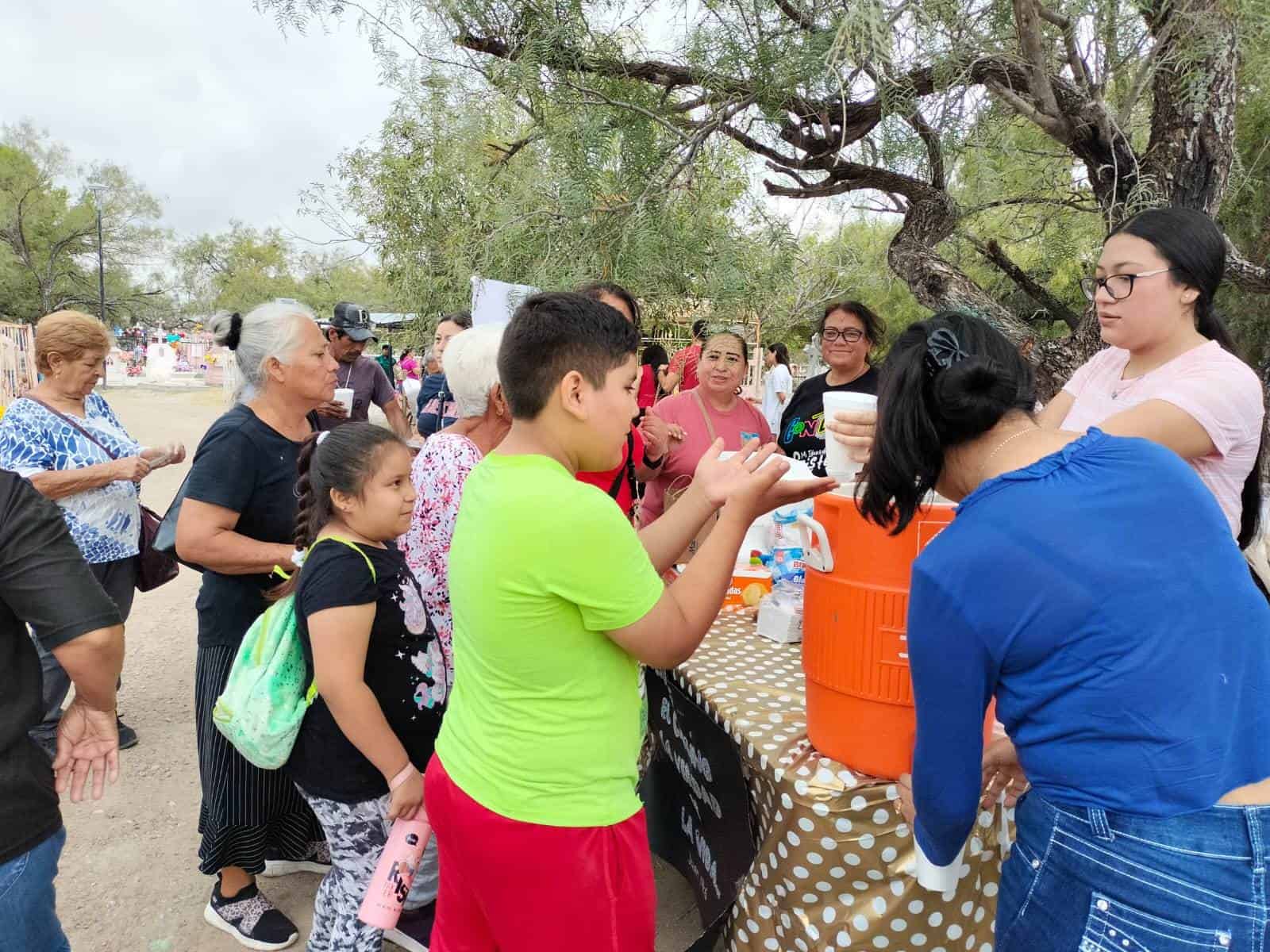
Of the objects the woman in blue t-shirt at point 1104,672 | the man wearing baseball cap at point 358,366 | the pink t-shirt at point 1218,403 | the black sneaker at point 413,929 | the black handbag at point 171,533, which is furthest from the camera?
the man wearing baseball cap at point 358,366

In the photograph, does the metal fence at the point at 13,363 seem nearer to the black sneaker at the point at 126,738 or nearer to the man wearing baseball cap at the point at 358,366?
the man wearing baseball cap at the point at 358,366

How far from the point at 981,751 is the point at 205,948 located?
2.49 m

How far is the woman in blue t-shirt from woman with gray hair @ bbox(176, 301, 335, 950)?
69.7 inches

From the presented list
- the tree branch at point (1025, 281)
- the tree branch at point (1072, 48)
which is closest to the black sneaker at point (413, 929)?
the tree branch at point (1072, 48)

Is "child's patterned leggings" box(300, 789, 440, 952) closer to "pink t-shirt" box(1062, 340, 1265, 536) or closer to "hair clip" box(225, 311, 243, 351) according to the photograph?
"hair clip" box(225, 311, 243, 351)

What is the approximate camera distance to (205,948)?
94.3 inches

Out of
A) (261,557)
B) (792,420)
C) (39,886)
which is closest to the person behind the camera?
(39,886)

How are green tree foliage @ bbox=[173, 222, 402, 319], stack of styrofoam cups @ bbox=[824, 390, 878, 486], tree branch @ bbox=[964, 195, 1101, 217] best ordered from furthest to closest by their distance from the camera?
green tree foliage @ bbox=[173, 222, 402, 319] < tree branch @ bbox=[964, 195, 1101, 217] < stack of styrofoam cups @ bbox=[824, 390, 878, 486]

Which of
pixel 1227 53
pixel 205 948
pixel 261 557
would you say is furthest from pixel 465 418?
pixel 1227 53

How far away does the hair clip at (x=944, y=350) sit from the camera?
1.05 meters

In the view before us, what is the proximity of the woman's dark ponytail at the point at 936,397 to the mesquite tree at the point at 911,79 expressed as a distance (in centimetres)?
120

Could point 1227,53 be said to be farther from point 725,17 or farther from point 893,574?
point 893,574

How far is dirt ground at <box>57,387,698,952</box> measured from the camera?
2.46 m

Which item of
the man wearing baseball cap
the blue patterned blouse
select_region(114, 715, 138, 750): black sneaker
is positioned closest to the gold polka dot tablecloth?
the blue patterned blouse
